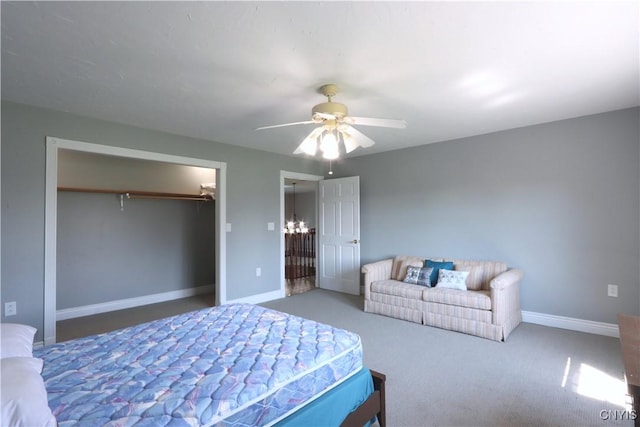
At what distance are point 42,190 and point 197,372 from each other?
9.41 feet

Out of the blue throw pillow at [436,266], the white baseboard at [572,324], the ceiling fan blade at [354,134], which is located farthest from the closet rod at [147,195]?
the white baseboard at [572,324]

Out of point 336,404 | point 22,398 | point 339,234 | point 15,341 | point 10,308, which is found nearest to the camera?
point 22,398

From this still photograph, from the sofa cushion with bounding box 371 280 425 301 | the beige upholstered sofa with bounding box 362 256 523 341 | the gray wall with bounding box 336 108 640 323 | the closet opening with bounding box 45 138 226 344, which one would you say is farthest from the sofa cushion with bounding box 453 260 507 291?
the closet opening with bounding box 45 138 226 344

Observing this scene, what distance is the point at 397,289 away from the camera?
4062 mm

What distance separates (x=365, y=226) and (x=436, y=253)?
4.35ft

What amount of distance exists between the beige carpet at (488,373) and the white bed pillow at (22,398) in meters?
1.83

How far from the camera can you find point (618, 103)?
3.17 metres

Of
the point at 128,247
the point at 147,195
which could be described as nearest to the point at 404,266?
the point at 147,195

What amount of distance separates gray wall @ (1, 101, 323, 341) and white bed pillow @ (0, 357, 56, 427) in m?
2.38

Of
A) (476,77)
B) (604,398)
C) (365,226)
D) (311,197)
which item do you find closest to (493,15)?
(476,77)

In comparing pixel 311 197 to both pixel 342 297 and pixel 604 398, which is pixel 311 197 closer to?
pixel 342 297

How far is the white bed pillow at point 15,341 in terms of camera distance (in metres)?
1.43

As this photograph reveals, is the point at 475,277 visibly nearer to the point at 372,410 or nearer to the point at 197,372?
the point at 372,410

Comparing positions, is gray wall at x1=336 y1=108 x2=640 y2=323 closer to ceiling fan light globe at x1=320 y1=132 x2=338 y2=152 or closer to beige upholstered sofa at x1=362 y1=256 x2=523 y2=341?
beige upholstered sofa at x1=362 y1=256 x2=523 y2=341
